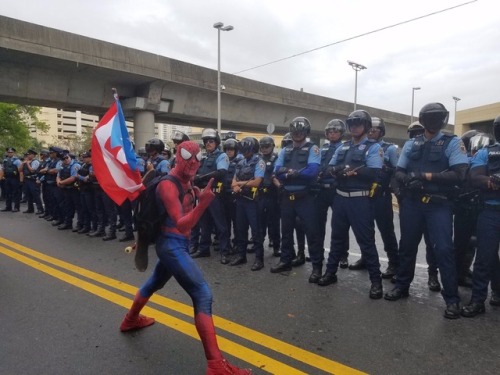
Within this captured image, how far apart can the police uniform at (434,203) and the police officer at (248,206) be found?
2.07m

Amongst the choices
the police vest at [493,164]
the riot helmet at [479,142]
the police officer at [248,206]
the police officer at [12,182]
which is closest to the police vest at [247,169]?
the police officer at [248,206]

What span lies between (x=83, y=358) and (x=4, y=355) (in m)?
0.67

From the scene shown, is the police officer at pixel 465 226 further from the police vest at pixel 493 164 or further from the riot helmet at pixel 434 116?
the riot helmet at pixel 434 116

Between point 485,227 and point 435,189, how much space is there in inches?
23.6

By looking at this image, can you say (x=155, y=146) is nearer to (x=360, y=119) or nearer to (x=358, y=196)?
(x=360, y=119)

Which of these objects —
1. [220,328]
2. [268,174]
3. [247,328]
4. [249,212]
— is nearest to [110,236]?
[249,212]

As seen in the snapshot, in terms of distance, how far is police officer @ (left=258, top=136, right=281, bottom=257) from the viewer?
5996 mm

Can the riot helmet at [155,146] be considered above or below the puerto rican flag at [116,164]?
above

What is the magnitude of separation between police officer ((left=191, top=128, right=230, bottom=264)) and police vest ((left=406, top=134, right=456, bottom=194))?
9.72 feet

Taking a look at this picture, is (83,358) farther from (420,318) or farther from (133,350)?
(420,318)

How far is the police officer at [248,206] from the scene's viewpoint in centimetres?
560

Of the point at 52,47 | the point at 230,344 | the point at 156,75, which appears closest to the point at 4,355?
the point at 230,344

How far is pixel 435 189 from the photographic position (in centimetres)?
390

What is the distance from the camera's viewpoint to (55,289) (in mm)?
4598
